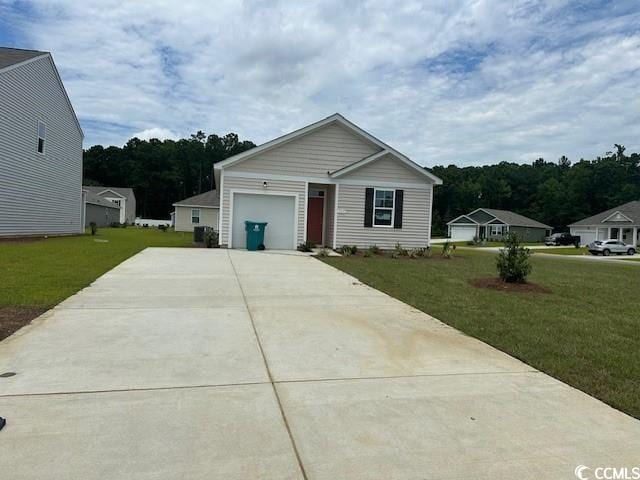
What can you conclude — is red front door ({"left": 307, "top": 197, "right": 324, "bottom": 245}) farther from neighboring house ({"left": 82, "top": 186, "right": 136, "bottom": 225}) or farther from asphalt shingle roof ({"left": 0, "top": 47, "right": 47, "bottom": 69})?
neighboring house ({"left": 82, "top": 186, "right": 136, "bottom": 225})

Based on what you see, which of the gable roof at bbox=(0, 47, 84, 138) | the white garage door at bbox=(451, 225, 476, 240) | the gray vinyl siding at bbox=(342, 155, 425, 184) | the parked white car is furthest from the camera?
the white garage door at bbox=(451, 225, 476, 240)

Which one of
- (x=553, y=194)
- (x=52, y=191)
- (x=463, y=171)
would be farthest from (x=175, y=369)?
(x=463, y=171)

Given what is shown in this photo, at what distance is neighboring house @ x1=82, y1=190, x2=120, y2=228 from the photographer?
40844 mm

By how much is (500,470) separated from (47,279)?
28.6 ft

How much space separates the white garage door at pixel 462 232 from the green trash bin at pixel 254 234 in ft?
163

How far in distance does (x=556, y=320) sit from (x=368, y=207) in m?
12.0

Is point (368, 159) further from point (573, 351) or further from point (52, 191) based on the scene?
point (52, 191)

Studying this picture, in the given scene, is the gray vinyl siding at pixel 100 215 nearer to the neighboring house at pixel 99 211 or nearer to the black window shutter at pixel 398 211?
the neighboring house at pixel 99 211

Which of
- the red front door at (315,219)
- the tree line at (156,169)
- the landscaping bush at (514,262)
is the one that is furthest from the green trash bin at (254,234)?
the tree line at (156,169)

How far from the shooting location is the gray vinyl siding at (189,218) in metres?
43.1

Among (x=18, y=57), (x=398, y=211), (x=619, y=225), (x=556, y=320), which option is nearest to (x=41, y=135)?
(x=18, y=57)

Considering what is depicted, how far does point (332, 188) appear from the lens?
1861cm

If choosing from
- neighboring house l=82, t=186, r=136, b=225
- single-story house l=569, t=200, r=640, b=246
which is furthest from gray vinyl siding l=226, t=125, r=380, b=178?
neighboring house l=82, t=186, r=136, b=225

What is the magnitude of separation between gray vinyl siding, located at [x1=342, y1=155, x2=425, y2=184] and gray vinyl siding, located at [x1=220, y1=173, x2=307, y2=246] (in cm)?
190
